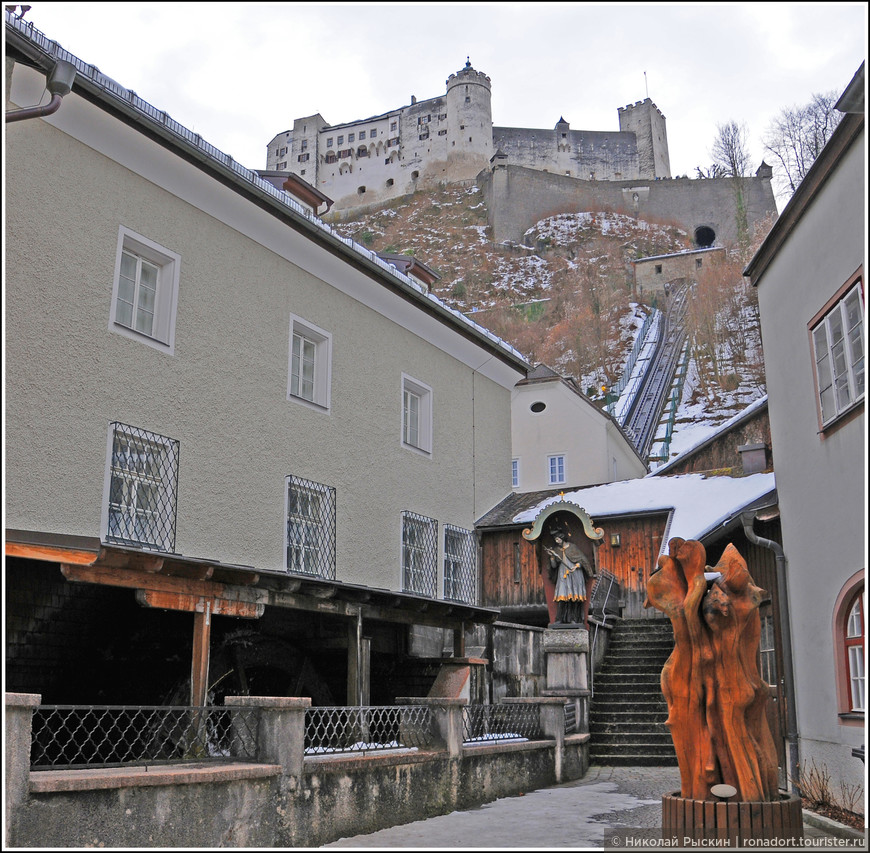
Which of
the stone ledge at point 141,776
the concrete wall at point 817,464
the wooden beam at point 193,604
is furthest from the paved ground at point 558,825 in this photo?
the wooden beam at point 193,604

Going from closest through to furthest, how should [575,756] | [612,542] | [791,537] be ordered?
[791,537] < [575,756] < [612,542]

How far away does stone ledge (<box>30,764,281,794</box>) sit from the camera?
662 cm

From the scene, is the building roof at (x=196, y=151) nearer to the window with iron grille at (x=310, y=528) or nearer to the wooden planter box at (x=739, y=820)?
the window with iron grille at (x=310, y=528)

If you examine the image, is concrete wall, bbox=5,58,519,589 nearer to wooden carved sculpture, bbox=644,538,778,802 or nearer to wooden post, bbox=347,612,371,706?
wooden post, bbox=347,612,371,706

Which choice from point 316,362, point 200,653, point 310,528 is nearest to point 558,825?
point 200,653

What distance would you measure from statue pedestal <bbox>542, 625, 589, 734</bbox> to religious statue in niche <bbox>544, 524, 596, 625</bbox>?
838 millimetres

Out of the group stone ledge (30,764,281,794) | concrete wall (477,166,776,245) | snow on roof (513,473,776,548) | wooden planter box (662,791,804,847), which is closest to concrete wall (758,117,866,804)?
wooden planter box (662,791,804,847)

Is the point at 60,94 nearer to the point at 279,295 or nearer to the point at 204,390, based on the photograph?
the point at 204,390

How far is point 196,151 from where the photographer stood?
1227 centimetres

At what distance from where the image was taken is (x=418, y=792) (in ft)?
33.3

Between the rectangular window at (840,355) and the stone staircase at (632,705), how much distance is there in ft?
21.6

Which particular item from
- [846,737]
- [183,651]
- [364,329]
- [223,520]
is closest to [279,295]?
[364,329]

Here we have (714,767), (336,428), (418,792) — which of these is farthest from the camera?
(336,428)

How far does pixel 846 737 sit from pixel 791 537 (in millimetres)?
2609
